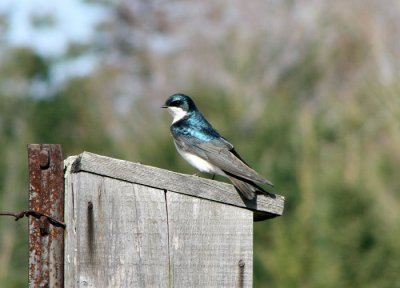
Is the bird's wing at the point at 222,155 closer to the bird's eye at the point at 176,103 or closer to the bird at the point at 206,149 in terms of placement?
the bird at the point at 206,149

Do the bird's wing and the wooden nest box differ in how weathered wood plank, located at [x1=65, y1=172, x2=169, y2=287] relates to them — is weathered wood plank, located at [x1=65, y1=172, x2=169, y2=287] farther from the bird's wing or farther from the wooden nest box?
the bird's wing

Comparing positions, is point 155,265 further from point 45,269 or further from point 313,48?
point 313,48

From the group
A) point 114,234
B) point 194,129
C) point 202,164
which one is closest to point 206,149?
point 202,164

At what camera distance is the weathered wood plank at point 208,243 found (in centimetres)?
367

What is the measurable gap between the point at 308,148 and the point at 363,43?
15041mm

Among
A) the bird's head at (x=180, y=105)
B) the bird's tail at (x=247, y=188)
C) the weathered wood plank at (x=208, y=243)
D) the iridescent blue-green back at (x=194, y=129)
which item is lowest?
the weathered wood plank at (x=208, y=243)

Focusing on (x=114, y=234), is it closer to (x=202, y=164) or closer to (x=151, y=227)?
(x=151, y=227)

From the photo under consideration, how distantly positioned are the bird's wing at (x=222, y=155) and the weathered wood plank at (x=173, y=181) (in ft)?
0.41

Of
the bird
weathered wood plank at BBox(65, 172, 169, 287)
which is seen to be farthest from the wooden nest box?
the bird

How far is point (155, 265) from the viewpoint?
11.9 ft

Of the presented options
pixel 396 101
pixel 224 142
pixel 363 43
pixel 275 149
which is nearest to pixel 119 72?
pixel 363 43

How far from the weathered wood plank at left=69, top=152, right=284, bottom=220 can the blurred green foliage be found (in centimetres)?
398

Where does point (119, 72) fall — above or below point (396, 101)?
above

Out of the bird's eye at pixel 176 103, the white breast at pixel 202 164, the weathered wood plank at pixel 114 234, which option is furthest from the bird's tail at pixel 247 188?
the bird's eye at pixel 176 103
